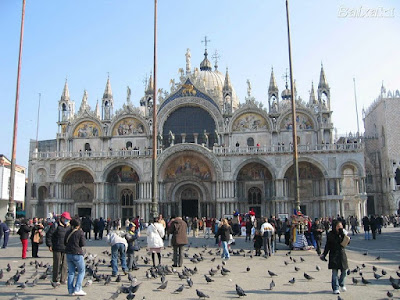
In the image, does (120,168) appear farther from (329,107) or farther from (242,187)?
(329,107)

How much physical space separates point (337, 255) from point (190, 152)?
33.6 metres

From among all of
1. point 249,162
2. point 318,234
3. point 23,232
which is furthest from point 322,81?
point 23,232

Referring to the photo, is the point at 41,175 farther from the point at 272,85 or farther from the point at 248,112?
the point at 272,85

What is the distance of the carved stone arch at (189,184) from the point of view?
145 ft

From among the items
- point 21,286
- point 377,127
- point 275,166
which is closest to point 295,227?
point 21,286

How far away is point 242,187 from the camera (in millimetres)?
44375

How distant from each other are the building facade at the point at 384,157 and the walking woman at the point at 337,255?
45146mm

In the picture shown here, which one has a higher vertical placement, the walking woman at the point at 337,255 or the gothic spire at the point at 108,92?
the gothic spire at the point at 108,92

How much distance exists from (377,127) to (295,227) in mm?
40991

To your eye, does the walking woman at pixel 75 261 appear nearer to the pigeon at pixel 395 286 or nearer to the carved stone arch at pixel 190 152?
the pigeon at pixel 395 286

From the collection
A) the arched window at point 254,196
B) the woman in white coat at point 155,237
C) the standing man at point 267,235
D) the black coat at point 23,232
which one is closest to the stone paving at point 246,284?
the woman in white coat at point 155,237

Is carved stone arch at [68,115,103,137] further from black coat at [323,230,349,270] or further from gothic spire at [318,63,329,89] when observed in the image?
black coat at [323,230,349,270]

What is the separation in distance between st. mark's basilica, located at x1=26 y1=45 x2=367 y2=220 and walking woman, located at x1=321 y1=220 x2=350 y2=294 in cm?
3134

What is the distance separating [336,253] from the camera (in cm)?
1042
